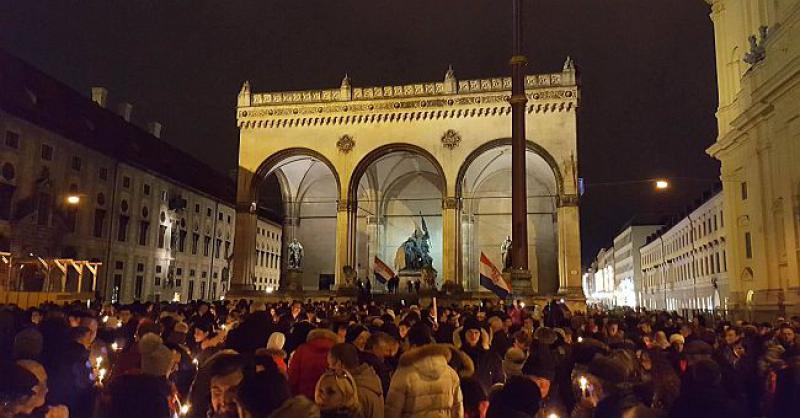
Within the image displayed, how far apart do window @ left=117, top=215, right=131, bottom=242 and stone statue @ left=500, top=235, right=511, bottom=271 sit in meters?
22.7

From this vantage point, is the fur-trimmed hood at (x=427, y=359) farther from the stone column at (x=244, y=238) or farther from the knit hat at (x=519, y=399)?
the stone column at (x=244, y=238)

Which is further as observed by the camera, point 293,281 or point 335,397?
point 293,281

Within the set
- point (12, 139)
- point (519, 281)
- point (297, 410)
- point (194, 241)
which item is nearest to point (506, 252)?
point (519, 281)

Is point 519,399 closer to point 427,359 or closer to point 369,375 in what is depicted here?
point 427,359

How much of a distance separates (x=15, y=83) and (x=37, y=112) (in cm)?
192

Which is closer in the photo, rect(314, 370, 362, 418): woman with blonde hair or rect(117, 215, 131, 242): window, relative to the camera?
rect(314, 370, 362, 418): woman with blonde hair

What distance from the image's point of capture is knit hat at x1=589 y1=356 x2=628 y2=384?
367 cm

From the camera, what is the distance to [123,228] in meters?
36.0

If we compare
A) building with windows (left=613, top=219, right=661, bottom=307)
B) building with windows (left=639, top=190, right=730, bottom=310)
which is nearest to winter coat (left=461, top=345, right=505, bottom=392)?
building with windows (left=639, top=190, right=730, bottom=310)

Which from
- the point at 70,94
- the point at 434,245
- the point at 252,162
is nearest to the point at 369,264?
the point at 434,245

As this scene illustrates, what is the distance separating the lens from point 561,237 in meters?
31.2

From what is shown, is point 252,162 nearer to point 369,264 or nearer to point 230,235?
point 369,264

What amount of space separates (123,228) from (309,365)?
34.8 metres

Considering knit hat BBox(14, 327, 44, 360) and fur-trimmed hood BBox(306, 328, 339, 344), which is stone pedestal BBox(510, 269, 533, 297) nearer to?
fur-trimmed hood BBox(306, 328, 339, 344)
